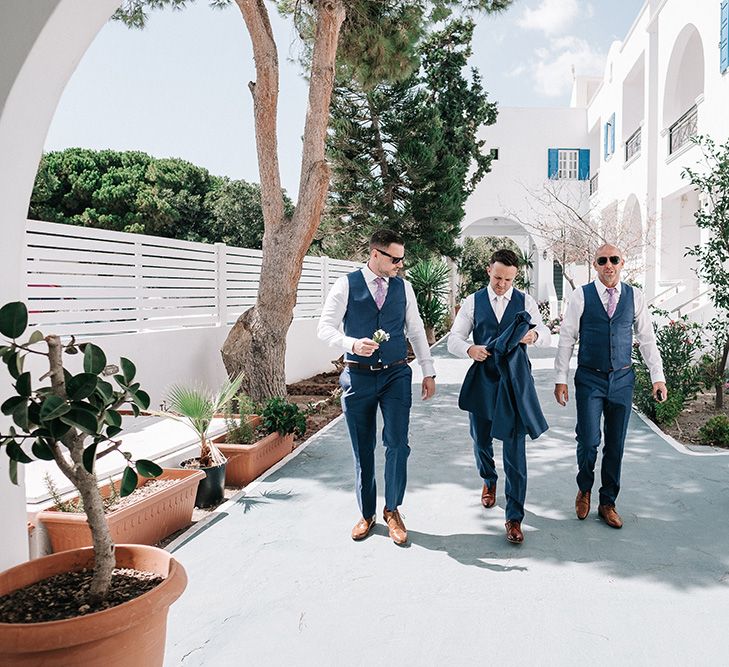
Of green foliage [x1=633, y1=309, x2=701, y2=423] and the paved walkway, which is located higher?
green foliage [x1=633, y1=309, x2=701, y2=423]

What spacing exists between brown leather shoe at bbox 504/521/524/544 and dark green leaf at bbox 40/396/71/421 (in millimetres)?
2816

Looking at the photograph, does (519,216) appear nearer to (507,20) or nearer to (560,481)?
(507,20)

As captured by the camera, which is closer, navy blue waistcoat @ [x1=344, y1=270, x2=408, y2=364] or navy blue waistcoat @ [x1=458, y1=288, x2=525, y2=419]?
navy blue waistcoat @ [x1=344, y1=270, x2=408, y2=364]

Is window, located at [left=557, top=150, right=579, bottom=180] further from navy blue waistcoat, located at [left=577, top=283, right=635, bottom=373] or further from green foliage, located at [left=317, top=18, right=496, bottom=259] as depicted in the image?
navy blue waistcoat, located at [left=577, top=283, right=635, bottom=373]

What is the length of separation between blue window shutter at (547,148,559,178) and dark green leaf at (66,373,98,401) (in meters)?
24.7

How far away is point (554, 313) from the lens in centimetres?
2616

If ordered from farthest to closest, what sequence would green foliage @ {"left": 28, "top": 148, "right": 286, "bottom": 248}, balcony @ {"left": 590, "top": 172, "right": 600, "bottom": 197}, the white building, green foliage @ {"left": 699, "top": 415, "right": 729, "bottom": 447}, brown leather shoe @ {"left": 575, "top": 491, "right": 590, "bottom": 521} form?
1. green foliage @ {"left": 28, "top": 148, "right": 286, "bottom": 248}
2. balcony @ {"left": 590, "top": 172, "right": 600, "bottom": 197}
3. the white building
4. green foliage @ {"left": 699, "top": 415, "right": 729, "bottom": 447}
5. brown leather shoe @ {"left": 575, "top": 491, "right": 590, "bottom": 521}

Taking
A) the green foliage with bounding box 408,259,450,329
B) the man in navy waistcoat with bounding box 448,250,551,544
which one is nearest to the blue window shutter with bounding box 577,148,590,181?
the green foliage with bounding box 408,259,450,329

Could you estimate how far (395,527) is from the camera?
4059mm

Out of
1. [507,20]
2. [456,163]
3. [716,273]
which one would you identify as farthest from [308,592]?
[456,163]

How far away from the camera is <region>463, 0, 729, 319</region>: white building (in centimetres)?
1288

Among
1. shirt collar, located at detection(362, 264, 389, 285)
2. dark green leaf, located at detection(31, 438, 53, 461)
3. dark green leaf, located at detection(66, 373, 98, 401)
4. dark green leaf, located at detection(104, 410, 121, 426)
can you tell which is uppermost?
shirt collar, located at detection(362, 264, 389, 285)

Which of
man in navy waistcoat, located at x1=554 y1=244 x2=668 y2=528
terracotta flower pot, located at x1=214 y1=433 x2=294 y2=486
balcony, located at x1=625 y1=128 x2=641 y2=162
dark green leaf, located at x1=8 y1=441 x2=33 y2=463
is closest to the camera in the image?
dark green leaf, located at x1=8 y1=441 x2=33 y2=463

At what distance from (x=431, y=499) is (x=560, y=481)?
3.90ft
